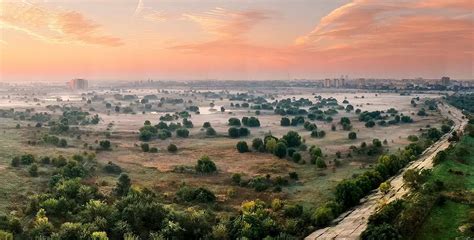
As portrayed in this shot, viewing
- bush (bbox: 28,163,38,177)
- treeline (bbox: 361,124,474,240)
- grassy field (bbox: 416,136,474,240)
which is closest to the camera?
treeline (bbox: 361,124,474,240)

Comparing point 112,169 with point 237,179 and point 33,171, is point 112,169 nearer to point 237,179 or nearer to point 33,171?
point 33,171

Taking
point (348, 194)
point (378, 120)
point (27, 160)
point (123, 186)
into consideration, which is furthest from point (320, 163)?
point (378, 120)

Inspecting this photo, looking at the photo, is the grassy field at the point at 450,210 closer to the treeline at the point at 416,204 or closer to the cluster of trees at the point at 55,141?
the treeline at the point at 416,204

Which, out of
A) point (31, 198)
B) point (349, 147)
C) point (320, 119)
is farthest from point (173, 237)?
point (320, 119)

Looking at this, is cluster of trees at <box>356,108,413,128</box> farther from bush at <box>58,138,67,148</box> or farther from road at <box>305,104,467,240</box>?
bush at <box>58,138,67,148</box>

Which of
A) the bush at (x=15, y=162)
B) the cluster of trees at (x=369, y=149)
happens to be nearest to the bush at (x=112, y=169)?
the bush at (x=15, y=162)

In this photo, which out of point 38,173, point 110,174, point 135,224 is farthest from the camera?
point 110,174

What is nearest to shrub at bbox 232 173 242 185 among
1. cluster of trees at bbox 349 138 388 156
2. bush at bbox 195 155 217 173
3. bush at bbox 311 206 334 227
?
bush at bbox 195 155 217 173

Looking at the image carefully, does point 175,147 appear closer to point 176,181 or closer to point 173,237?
point 176,181
